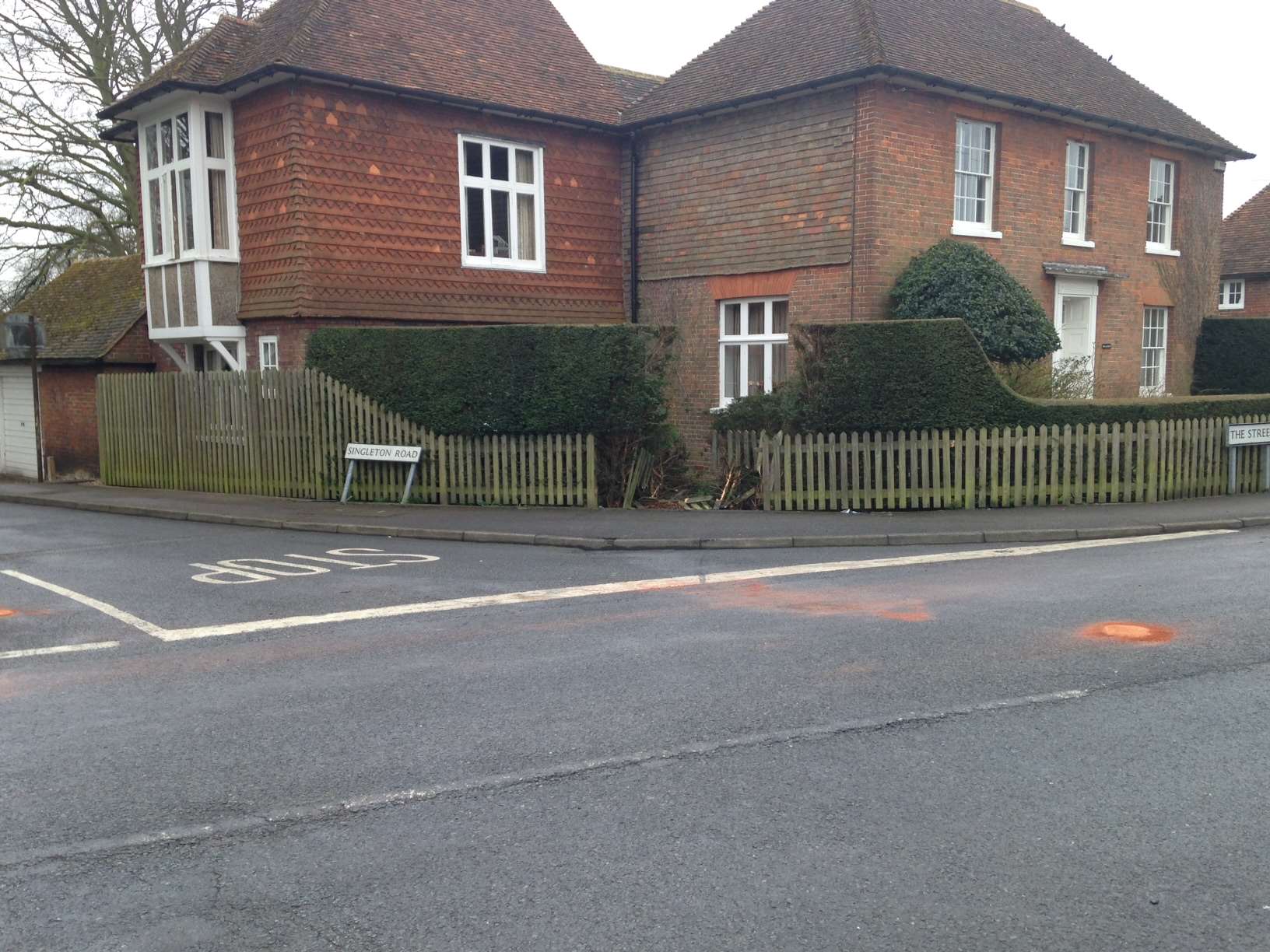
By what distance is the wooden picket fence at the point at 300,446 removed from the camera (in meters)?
14.8

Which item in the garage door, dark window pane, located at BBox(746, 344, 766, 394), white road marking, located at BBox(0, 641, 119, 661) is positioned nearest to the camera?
white road marking, located at BBox(0, 641, 119, 661)

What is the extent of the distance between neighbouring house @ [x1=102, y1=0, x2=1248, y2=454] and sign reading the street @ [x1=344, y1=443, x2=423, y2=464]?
2851 mm

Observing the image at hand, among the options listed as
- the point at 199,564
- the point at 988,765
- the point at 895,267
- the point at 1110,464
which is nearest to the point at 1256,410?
the point at 1110,464

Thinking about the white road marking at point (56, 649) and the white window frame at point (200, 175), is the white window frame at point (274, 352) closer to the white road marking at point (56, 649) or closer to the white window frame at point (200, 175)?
the white window frame at point (200, 175)

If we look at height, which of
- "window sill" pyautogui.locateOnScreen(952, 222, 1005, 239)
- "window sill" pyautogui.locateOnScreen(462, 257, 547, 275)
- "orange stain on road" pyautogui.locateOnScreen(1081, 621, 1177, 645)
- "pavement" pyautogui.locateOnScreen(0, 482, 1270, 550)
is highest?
"window sill" pyautogui.locateOnScreen(952, 222, 1005, 239)

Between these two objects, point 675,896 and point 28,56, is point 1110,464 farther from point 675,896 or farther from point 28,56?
point 28,56

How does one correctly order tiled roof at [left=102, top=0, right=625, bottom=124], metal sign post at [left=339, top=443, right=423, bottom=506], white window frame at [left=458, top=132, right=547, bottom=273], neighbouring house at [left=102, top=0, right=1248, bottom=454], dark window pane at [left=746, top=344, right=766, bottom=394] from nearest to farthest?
1. metal sign post at [left=339, top=443, right=423, bottom=506]
2. neighbouring house at [left=102, top=0, right=1248, bottom=454]
3. tiled roof at [left=102, top=0, right=625, bottom=124]
4. white window frame at [left=458, top=132, right=547, bottom=273]
5. dark window pane at [left=746, top=344, right=766, bottom=394]

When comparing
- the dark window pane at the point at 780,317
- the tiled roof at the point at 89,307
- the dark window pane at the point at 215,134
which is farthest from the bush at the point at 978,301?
the tiled roof at the point at 89,307

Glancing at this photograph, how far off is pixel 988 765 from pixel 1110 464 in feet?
34.0

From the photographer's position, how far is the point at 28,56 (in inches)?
1080

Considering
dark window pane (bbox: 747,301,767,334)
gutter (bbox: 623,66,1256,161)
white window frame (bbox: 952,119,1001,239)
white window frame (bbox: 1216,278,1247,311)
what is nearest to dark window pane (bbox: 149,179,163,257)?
gutter (bbox: 623,66,1256,161)

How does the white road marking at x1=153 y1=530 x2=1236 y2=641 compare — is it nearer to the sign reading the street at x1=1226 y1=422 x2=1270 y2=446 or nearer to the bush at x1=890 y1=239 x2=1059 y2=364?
the sign reading the street at x1=1226 y1=422 x2=1270 y2=446

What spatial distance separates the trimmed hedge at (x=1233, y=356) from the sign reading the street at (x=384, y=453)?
55.3ft

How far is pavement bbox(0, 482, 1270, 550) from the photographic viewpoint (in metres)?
Answer: 11.9
